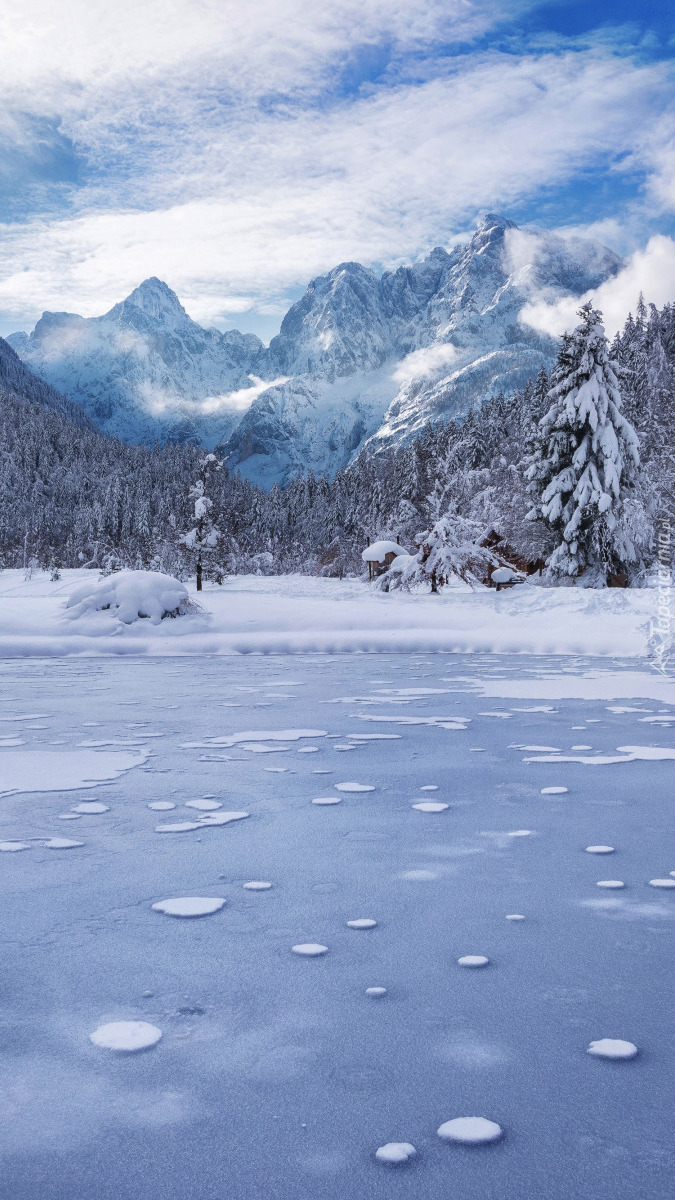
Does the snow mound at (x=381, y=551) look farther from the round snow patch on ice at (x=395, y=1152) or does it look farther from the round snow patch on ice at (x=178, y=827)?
the round snow patch on ice at (x=395, y=1152)

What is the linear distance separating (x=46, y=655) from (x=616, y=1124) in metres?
14.2

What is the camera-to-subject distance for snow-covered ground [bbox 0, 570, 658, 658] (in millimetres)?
15359

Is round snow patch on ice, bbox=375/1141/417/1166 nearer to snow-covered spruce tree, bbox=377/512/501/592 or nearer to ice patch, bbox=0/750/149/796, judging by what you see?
ice patch, bbox=0/750/149/796

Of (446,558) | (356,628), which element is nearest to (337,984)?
(356,628)

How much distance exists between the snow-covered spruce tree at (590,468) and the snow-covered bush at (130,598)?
559 inches

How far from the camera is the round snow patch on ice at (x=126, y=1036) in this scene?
2.21m

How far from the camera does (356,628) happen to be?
1759cm

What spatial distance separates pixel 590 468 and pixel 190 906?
24.0 metres

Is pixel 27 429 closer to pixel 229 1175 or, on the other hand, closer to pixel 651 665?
pixel 651 665

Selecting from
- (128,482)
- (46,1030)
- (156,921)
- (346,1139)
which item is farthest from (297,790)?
(128,482)

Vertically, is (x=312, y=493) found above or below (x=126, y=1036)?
above

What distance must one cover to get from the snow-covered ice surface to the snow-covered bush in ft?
34.6

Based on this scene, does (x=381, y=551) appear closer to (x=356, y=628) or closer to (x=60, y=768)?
(x=356, y=628)

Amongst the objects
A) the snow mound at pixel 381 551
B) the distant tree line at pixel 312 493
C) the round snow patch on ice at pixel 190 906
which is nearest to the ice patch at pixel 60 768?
the round snow patch on ice at pixel 190 906
